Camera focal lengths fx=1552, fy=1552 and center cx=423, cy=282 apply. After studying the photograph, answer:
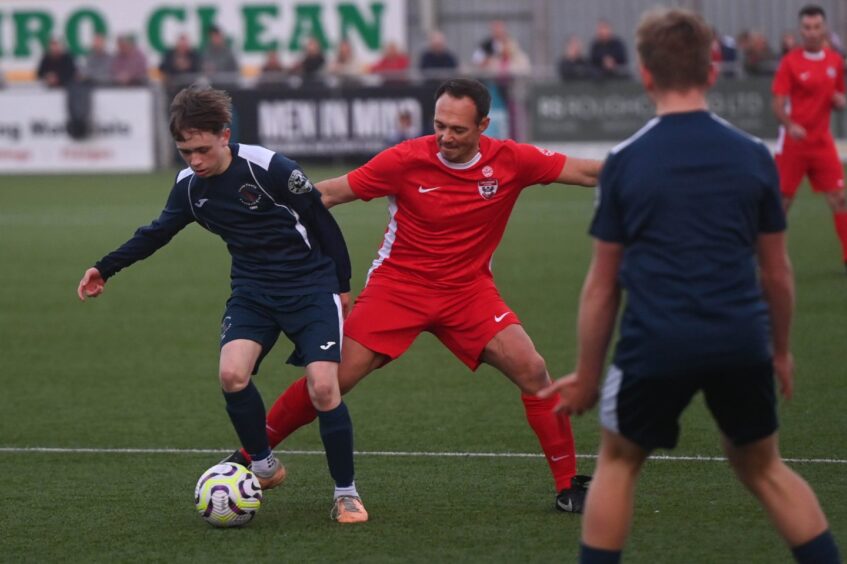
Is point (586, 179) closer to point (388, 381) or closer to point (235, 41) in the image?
point (388, 381)

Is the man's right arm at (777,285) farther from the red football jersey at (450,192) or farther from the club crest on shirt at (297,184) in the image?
the club crest on shirt at (297,184)

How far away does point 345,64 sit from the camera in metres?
25.9

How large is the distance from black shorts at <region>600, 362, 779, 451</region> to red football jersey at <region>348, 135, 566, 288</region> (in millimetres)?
1979

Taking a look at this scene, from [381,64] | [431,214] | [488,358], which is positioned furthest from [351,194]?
[381,64]

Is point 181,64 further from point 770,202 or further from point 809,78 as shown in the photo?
point 770,202

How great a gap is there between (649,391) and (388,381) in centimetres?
495

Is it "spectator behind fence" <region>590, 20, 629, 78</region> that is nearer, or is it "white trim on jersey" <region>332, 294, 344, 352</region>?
"white trim on jersey" <region>332, 294, 344, 352</region>

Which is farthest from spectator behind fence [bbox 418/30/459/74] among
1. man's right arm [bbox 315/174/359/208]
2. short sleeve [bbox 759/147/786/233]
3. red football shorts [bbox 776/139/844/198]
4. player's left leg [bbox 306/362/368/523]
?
short sleeve [bbox 759/147/786/233]

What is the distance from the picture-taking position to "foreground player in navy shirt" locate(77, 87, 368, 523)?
5793 mm

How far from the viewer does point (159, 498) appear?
6254 mm

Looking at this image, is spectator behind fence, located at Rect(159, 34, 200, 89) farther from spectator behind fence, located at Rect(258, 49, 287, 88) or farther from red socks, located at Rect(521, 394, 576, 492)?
red socks, located at Rect(521, 394, 576, 492)

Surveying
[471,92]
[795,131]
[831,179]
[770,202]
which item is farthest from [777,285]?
[831,179]

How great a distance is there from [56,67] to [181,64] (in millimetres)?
2068

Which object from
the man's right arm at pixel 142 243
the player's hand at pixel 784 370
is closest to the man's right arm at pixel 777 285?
the player's hand at pixel 784 370
